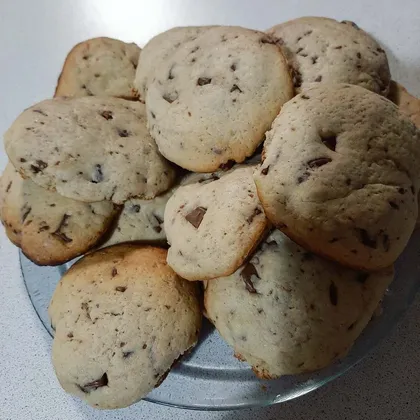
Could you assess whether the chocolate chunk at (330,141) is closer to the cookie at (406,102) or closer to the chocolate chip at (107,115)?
the cookie at (406,102)

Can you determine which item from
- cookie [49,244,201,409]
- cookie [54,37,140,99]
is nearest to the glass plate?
cookie [49,244,201,409]

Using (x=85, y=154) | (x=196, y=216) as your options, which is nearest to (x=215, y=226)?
(x=196, y=216)

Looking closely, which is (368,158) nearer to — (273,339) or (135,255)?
(273,339)

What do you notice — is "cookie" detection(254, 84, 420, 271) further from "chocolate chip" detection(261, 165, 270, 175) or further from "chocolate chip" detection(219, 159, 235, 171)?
"chocolate chip" detection(219, 159, 235, 171)

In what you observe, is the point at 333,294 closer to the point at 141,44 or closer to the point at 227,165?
the point at 227,165

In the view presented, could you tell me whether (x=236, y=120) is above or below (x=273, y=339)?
above

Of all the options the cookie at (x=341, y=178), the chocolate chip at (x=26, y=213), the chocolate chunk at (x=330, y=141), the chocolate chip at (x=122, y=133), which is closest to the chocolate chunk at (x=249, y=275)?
the cookie at (x=341, y=178)

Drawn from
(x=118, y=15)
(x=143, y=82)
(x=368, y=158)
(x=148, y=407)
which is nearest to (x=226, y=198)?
(x=368, y=158)
